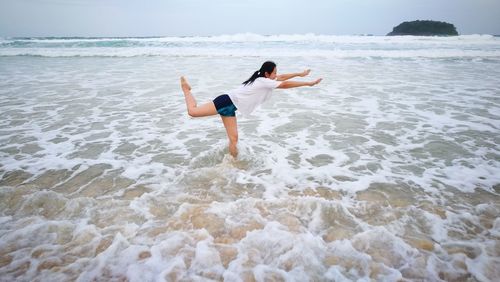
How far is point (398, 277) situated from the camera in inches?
105

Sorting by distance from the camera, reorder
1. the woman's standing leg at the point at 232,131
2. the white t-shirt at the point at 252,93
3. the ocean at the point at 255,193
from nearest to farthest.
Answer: the ocean at the point at 255,193
the white t-shirt at the point at 252,93
the woman's standing leg at the point at 232,131

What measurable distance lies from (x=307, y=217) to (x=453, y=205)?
71.6 inches

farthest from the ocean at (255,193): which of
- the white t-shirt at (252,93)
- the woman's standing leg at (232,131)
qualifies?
the white t-shirt at (252,93)

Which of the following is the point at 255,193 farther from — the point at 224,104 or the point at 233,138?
the point at 224,104

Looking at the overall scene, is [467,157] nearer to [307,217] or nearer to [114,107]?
[307,217]

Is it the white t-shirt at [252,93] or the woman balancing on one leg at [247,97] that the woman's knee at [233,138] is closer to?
the woman balancing on one leg at [247,97]

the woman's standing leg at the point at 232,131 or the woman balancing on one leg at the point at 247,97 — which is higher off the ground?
the woman balancing on one leg at the point at 247,97

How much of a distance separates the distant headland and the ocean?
2922 inches

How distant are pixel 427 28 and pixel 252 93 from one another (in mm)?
81549

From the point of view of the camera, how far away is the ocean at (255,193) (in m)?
2.84

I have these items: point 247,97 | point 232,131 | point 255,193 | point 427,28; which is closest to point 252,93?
point 247,97

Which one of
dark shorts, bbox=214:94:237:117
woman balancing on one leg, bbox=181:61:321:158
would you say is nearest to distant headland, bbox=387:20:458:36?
woman balancing on one leg, bbox=181:61:321:158

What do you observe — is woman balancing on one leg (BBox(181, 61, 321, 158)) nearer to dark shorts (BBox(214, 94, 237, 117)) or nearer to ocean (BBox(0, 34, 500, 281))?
dark shorts (BBox(214, 94, 237, 117))

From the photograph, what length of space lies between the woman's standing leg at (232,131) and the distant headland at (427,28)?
7890cm
